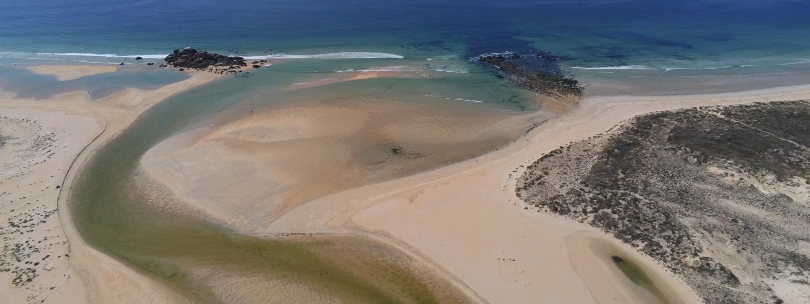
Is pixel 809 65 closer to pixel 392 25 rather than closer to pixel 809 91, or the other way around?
pixel 809 91

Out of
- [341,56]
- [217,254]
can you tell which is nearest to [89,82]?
[341,56]

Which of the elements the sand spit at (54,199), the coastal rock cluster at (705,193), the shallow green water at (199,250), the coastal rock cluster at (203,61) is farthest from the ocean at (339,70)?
the coastal rock cluster at (705,193)

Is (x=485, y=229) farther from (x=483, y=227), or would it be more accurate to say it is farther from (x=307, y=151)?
(x=307, y=151)

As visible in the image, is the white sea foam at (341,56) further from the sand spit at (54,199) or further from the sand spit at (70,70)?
the sand spit at (70,70)

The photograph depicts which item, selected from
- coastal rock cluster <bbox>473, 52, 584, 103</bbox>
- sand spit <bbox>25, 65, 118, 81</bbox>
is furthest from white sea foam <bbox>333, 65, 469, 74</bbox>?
sand spit <bbox>25, 65, 118, 81</bbox>

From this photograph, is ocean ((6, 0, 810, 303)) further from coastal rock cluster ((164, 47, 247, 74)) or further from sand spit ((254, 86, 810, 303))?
coastal rock cluster ((164, 47, 247, 74))
